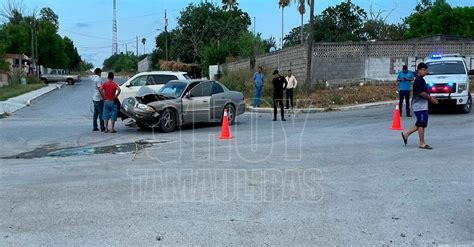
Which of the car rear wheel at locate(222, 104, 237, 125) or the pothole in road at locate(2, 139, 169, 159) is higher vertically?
the car rear wheel at locate(222, 104, 237, 125)

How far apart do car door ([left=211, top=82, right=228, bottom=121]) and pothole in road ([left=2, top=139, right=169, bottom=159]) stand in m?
3.87

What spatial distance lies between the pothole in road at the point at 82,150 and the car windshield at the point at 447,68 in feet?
35.5

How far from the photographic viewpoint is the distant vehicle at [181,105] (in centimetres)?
1392

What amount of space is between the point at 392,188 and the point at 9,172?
642 cm

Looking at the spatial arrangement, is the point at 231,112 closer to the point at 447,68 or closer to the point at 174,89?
the point at 174,89

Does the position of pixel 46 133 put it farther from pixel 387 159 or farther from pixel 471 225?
pixel 471 225

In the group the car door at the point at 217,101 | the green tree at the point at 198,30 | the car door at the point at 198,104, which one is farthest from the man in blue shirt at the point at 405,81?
the green tree at the point at 198,30

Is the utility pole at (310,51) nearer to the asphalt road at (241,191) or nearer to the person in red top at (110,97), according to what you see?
the asphalt road at (241,191)

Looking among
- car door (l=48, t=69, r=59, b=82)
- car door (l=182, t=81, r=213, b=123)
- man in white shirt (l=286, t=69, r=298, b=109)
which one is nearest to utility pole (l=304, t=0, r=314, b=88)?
man in white shirt (l=286, t=69, r=298, b=109)

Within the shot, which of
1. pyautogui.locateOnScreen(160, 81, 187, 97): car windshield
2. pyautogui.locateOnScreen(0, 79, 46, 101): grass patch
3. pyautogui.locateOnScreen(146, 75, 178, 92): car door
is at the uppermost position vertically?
pyautogui.locateOnScreen(146, 75, 178, 92): car door

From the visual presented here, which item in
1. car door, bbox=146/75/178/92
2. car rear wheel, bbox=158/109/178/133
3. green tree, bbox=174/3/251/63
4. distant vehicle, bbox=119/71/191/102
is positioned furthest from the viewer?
green tree, bbox=174/3/251/63

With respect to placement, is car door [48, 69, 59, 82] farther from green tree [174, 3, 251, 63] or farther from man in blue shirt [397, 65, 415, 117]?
man in blue shirt [397, 65, 415, 117]

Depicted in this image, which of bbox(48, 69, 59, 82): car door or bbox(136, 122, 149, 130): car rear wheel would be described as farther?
bbox(48, 69, 59, 82): car door

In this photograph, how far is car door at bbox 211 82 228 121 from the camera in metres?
15.5
